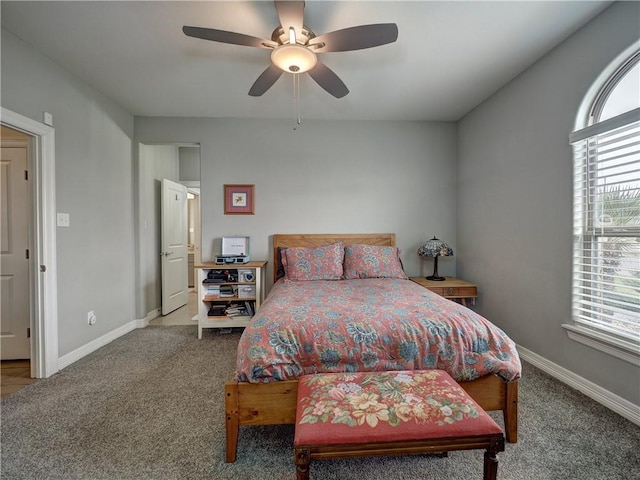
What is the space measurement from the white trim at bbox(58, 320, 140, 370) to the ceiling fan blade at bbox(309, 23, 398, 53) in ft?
10.7

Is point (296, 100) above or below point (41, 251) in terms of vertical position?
above

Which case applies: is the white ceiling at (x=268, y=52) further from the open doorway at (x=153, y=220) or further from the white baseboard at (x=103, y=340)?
Result: the white baseboard at (x=103, y=340)

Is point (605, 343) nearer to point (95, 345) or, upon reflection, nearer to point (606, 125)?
point (606, 125)

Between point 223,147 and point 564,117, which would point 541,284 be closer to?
point 564,117

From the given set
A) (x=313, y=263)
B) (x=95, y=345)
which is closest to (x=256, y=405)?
(x=313, y=263)

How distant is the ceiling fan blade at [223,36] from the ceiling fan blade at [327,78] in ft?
1.16

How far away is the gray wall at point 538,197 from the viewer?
1853 millimetres

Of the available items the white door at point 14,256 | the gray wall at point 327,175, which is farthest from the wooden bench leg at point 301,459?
the white door at point 14,256

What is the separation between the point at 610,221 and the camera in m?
1.86

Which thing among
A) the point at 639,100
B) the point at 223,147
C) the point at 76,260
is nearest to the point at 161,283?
the point at 76,260

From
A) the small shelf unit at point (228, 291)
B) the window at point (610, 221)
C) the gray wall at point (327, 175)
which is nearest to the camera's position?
the window at point (610, 221)

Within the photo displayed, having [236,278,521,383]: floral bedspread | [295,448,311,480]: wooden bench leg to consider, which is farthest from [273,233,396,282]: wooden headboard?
[295,448,311,480]: wooden bench leg

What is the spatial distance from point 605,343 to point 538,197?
1.19m

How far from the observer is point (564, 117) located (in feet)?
6.96
